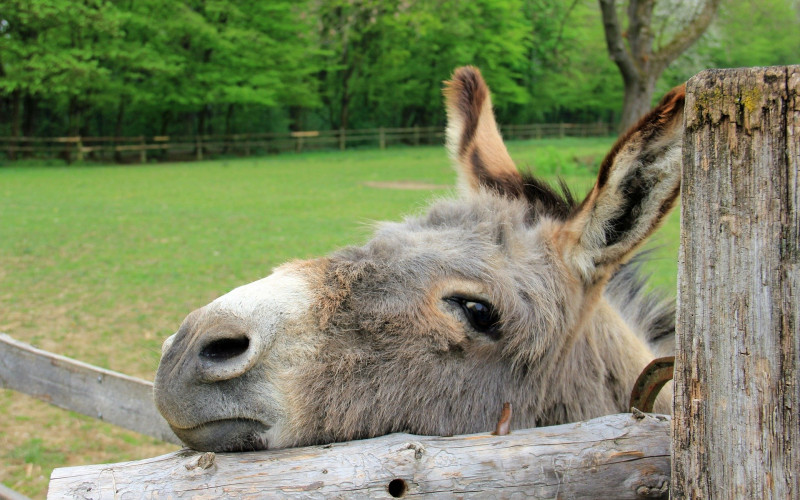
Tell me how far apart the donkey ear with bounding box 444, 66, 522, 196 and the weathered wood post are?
70.4 inches

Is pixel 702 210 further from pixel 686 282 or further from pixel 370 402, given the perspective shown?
pixel 370 402

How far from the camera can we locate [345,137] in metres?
45.0

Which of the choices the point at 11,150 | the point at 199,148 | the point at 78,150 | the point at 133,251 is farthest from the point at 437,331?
the point at 199,148

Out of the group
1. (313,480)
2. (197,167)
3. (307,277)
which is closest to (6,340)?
(307,277)

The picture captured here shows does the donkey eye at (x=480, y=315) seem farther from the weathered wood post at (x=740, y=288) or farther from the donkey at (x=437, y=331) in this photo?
the weathered wood post at (x=740, y=288)

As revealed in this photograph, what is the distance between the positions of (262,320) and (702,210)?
4.48 feet

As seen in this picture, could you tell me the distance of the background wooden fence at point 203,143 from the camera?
34531 millimetres

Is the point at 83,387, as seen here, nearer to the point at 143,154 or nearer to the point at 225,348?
the point at 225,348

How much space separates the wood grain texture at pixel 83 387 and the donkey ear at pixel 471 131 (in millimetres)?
2128

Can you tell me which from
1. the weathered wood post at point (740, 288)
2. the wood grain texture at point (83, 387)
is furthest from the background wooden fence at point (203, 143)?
the weathered wood post at point (740, 288)

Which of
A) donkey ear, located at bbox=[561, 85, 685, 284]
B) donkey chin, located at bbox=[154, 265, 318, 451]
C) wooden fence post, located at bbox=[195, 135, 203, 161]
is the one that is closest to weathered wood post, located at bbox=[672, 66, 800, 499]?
donkey ear, located at bbox=[561, 85, 685, 284]

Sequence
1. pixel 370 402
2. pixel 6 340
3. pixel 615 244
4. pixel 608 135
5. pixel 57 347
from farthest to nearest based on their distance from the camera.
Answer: pixel 608 135 < pixel 57 347 < pixel 6 340 < pixel 615 244 < pixel 370 402

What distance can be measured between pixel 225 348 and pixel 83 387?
241cm

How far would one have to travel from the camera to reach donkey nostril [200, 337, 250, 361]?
2.07 m
